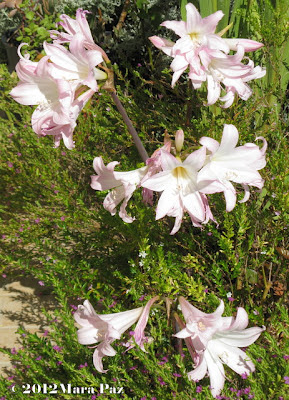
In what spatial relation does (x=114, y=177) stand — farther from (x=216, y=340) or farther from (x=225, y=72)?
(x=216, y=340)

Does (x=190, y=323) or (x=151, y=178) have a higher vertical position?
(x=151, y=178)

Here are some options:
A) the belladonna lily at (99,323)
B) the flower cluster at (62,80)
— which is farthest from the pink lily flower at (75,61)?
the belladonna lily at (99,323)

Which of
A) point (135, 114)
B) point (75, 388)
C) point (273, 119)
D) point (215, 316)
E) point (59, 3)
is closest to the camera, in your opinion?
point (215, 316)

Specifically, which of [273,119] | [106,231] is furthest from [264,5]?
[106,231]

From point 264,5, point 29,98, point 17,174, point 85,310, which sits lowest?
point 17,174

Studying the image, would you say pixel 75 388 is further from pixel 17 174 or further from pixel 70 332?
pixel 17 174

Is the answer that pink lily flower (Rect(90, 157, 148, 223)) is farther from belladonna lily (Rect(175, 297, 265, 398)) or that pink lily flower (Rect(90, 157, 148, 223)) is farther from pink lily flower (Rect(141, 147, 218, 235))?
belladonna lily (Rect(175, 297, 265, 398))

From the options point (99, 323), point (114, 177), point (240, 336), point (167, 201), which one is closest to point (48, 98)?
point (114, 177)
